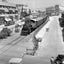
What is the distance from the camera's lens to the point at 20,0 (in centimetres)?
15350


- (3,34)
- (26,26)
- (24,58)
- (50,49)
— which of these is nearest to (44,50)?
(50,49)

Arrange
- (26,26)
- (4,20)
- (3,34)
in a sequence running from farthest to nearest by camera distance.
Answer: (4,20), (26,26), (3,34)

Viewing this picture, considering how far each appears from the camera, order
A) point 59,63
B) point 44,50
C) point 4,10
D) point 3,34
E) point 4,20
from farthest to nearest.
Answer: point 4,10
point 4,20
point 3,34
point 44,50
point 59,63

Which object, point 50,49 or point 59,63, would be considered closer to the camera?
point 59,63

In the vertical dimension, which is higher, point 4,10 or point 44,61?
point 4,10

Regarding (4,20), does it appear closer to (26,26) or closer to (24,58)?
(26,26)

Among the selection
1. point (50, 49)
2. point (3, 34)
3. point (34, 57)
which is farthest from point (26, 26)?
point (34, 57)

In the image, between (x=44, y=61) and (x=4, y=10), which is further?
(x=4, y=10)

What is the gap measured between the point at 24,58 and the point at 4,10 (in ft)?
214

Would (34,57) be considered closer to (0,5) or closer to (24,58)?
(24,58)

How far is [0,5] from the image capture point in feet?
284

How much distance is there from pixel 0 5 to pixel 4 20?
38.9 ft

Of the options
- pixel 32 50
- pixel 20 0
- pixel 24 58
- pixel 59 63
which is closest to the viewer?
pixel 59 63

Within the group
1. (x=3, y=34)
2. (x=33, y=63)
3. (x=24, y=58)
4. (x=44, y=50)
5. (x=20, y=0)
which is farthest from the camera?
(x=20, y=0)
